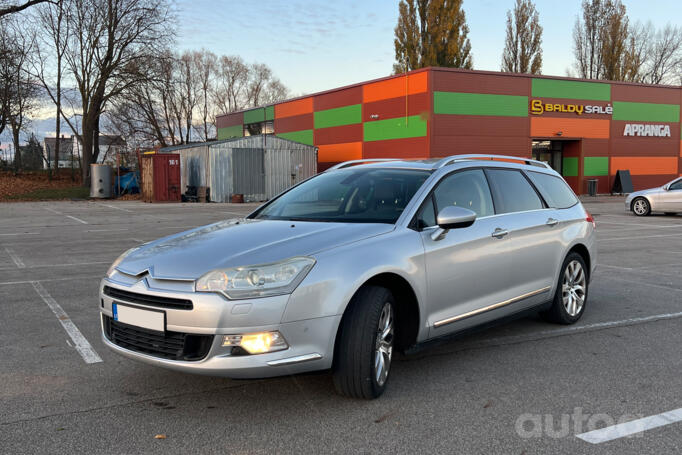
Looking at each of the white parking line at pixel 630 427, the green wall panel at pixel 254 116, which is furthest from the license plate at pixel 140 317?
the green wall panel at pixel 254 116

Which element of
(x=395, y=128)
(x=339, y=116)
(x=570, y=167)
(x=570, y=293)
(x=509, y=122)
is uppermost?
(x=339, y=116)

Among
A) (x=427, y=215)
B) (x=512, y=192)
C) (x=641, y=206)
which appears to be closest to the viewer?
(x=427, y=215)

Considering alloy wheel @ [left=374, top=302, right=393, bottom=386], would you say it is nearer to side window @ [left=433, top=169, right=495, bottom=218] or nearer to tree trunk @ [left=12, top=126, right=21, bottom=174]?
side window @ [left=433, top=169, right=495, bottom=218]

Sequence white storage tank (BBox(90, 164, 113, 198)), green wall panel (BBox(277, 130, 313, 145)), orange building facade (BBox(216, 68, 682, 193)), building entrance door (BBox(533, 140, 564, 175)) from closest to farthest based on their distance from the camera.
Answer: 1. orange building facade (BBox(216, 68, 682, 193))
2. white storage tank (BBox(90, 164, 113, 198))
3. building entrance door (BBox(533, 140, 564, 175))
4. green wall panel (BBox(277, 130, 313, 145))

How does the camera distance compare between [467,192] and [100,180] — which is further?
[100,180]

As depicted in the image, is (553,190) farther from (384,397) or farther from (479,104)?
(479,104)

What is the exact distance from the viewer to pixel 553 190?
5.81 m

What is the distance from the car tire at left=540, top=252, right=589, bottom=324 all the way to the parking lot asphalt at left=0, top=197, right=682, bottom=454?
0.13 meters

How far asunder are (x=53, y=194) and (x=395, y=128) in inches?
750

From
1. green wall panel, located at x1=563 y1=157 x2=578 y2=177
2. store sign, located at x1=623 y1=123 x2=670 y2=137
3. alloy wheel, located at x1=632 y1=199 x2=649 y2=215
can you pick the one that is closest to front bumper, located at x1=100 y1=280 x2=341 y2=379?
alloy wheel, located at x1=632 y1=199 x2=649 y2=215

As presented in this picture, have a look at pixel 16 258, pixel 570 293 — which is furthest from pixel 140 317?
pixel 16 258

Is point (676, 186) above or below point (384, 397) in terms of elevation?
above

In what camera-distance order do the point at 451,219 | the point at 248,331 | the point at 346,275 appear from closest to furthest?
the point at 248,331 → the point at 346,275 → the point at 451,219

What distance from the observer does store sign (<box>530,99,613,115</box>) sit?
102 feet
